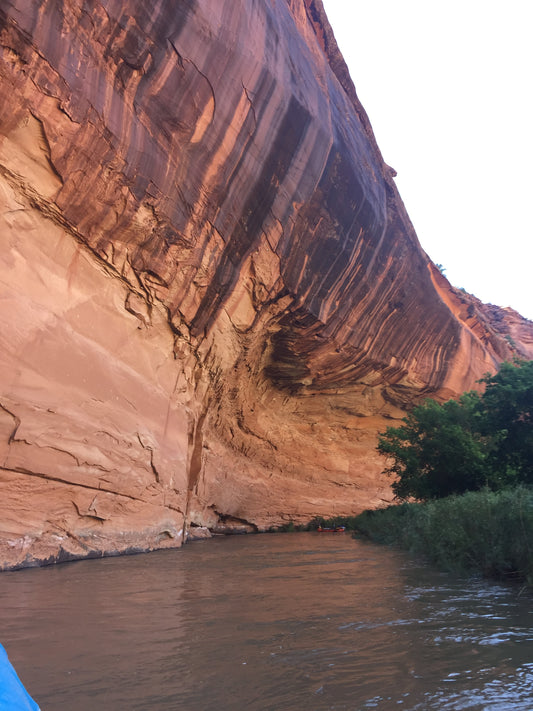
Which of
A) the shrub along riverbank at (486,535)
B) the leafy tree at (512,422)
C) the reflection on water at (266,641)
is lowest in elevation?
the reflection on water at (266,641)

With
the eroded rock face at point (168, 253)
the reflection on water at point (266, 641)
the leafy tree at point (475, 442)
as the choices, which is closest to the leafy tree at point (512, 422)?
the leafy tree at point (475, 442)

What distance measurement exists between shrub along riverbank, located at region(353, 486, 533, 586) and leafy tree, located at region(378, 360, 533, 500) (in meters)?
2.54

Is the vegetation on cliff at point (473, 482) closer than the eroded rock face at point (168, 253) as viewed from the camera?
Yes

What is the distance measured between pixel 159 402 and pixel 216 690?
8479 mm

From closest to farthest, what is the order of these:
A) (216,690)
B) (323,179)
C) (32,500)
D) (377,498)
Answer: (216,690) → (32,500) → (323,179) → (377,498)

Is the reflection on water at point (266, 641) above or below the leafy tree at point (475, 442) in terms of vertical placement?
below

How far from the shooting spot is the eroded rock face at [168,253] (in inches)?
318

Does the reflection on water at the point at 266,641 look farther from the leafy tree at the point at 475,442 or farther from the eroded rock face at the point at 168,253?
the leafy tree at the point at 475,442

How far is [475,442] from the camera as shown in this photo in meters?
11.4

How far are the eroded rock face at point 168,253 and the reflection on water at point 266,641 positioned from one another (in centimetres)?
255

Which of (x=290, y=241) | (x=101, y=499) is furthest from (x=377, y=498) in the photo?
(x=101, y=499)

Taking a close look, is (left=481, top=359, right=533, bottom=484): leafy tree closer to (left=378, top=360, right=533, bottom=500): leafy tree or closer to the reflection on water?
(left=378, top=360, right=533, bottom=500): leafy tree

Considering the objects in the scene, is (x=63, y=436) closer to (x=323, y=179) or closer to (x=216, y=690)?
(x=216, y=690)

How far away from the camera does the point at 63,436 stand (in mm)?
8570
